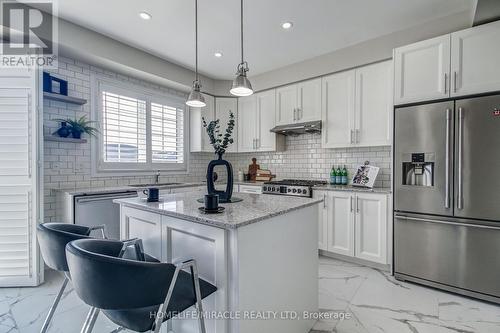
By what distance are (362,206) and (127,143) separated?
336cm

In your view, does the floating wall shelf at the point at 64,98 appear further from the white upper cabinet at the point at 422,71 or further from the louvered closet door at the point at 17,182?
the white upper cabinet at the point at 422,71

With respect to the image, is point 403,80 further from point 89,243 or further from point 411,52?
point 89,243

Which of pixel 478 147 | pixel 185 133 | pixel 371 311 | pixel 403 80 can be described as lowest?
pixel 371 311

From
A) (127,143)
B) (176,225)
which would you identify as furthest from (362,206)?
(127,143)

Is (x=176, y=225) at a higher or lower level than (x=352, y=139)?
lower

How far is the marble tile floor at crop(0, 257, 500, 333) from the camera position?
1849mm

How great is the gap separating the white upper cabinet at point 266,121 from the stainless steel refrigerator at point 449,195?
194cm

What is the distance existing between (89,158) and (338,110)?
3.44 m

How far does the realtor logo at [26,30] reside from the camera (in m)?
2.35

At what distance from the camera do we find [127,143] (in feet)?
11.8

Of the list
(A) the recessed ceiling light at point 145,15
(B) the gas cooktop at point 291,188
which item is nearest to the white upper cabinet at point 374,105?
(B) the gas cooktop at point 291,188

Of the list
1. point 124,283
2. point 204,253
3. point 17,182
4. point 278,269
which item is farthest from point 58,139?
point 278,269

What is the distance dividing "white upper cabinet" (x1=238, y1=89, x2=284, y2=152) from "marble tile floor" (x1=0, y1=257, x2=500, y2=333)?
2361 mm

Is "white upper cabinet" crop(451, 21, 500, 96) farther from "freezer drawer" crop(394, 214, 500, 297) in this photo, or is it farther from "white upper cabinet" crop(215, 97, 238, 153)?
"white upper cabinet" crop(215, 97, 238, 153)
